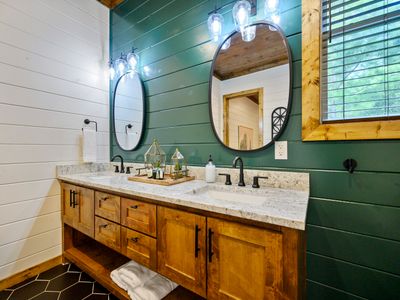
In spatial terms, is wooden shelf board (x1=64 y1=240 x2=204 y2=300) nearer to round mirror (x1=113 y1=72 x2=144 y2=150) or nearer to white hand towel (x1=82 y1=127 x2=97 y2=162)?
white hand towel (x1=82 y1=127 x2=97 y2=162)

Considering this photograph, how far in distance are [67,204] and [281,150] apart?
2.02 meters

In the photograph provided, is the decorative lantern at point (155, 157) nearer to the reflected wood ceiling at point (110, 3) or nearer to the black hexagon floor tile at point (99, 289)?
the black hexagon floor tile at point (99, 289)

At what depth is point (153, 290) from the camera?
1300 mm

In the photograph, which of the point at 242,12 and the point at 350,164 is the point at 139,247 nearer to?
the point at 350,164

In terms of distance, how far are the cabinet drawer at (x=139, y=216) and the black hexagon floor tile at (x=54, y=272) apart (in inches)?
43.7

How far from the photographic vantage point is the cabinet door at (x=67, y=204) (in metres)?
1.83

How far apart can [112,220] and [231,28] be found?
170cm

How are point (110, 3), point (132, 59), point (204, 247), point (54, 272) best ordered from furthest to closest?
point (110, 3)
point (132, 59)
point (54, 272)
point (204, 247)

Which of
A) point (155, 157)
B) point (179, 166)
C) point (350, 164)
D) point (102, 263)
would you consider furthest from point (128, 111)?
point (350, 164)

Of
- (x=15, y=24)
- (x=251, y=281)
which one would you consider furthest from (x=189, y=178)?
(x=15, y=24)

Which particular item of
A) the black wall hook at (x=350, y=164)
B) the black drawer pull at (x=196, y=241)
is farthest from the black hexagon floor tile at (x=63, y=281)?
the black wall hook at (x=350, y=164)

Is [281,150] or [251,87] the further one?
[251,87]

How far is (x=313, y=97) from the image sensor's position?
1.15 meters

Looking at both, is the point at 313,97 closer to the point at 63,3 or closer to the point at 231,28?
the point at 231,28
